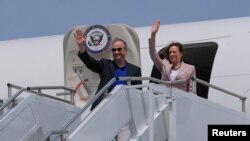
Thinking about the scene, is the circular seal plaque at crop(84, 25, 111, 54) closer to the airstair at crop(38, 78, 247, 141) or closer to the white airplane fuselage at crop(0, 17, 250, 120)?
the white airplane fuselage at crop(0, 17, 250, 120)

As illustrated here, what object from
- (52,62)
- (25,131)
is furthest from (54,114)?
(52,62)

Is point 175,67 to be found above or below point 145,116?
above

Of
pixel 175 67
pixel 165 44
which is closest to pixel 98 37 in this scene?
pixel 165 44

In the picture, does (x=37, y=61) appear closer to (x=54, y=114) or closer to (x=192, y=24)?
(x=192, y=24)

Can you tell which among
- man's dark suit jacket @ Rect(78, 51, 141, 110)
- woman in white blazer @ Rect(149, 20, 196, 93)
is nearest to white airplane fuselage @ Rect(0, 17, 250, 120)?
woman in white blazer @ Rect(149, 20, 196, 93)

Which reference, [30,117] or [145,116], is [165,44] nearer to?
[30,117]

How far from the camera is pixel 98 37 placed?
10852mm

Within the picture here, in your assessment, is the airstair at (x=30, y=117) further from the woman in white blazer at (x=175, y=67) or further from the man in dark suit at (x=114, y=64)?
the woman in white blazer at (x=175, y=67)

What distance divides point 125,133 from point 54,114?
167 cm

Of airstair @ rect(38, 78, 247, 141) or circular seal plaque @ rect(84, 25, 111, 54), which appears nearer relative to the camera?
airstair @ rect(38, 78, 247, 141)

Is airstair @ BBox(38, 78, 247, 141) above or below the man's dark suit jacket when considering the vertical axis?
below

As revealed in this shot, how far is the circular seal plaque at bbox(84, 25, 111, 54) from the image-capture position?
10820mm

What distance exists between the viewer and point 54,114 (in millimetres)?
8703

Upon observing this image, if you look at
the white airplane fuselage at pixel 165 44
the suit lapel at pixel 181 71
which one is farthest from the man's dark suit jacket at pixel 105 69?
the white airplane fuselage at pixel 165 44
